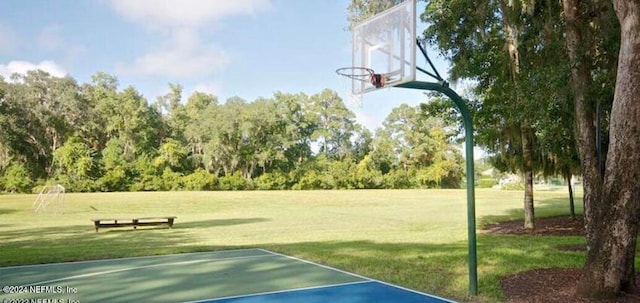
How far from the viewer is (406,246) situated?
11547 millimetres

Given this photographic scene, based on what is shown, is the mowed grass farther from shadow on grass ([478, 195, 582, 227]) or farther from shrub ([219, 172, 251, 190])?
shrub ([219, 172, 251, 190])

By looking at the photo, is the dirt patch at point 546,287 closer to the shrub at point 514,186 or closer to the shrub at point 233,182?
the shrub at point 233,182

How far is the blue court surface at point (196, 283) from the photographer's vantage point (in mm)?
6414

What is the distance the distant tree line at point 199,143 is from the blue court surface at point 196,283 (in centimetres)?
2840

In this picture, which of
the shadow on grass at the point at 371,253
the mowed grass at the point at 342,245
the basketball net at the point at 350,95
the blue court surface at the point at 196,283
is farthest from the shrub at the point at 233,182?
the basketball net at the point at 350,95

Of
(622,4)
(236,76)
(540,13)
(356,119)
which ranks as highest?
(236,76)

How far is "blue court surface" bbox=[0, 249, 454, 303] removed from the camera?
6414mm

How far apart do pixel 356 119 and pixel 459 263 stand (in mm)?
49355

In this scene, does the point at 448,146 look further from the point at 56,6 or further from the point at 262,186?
the point at 56,6

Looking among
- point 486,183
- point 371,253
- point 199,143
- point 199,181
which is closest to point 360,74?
point 371,253

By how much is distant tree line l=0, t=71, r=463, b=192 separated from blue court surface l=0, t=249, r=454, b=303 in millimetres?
28398

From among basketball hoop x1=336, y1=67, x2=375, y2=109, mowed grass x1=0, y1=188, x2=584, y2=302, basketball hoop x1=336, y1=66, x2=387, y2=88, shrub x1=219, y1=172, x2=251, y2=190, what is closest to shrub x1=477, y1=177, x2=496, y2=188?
shrub x1=219, y1=172, x2=251, y2=190

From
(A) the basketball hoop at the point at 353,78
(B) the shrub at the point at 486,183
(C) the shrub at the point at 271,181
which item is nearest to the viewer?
(A) the basketball hoop at the point at 353,78

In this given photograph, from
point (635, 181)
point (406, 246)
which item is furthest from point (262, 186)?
point (635, 181)
